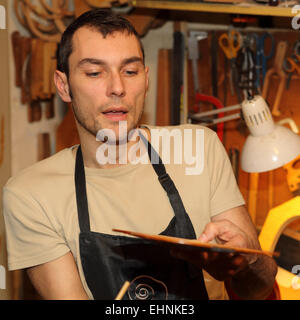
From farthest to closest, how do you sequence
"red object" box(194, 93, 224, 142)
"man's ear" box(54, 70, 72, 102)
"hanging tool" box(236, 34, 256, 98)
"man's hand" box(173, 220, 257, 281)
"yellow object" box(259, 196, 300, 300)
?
"red object" box(194, 93, 224, 142), "hanging tool" box(236, 34, 256, 98), "yellow object" box(259, 196, 300, 300), "man's ear" box(54, 70, 72, 102), "man's hand" box(173, 220, 257, 281)

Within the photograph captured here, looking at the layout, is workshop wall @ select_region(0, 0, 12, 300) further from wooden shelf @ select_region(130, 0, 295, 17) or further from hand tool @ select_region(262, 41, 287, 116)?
hand tool @ select_region(262, 41, 287, 116)

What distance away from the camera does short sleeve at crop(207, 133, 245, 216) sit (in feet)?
5.09

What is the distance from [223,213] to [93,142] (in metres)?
0.42

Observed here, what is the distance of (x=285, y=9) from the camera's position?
196 cm

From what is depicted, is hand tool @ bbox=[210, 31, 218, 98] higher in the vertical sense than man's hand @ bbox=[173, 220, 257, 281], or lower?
higher

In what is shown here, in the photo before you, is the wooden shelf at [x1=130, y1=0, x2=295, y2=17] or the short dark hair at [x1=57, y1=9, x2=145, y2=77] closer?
the short dark hair at [x1=57, y1=9, x2=145, y2=77]

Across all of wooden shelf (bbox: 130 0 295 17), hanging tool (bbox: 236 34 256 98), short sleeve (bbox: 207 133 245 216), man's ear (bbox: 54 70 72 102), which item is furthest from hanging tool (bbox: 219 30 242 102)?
man's ear (bbox: 54 70 72 102)

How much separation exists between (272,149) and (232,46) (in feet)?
2.30

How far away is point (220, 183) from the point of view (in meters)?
1.58

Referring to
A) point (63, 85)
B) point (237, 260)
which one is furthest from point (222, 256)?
point (63, 85)

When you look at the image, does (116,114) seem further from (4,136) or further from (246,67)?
(246,67)

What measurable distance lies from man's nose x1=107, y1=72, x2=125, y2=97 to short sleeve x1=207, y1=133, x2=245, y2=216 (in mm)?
358

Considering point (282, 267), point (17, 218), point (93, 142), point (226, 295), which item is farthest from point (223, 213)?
point (282, 267)
